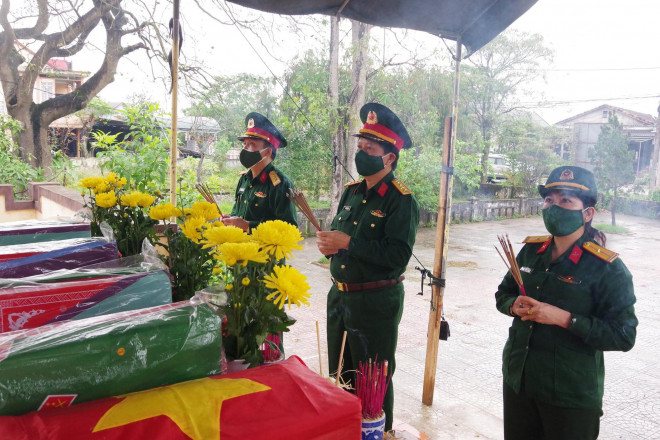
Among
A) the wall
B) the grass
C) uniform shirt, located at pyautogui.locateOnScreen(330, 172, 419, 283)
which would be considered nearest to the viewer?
uniform shirt, located at pyautogui.locateOnScreen(330, 172, 419, 283)

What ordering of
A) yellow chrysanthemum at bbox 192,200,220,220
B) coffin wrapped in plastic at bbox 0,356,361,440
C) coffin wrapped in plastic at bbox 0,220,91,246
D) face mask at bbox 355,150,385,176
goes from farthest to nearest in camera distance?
face mask at bbox 355,150,385,176 < coffin wrapped in plastic at bbox 0,220,91,246 < yellow chrysanthemum at bbox 192,200,220,220 < coffin wrapped in plastic at bbox 0,356,361,440

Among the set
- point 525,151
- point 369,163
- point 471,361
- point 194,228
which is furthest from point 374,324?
point 525,151

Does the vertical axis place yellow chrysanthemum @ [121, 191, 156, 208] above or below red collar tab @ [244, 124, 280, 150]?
below

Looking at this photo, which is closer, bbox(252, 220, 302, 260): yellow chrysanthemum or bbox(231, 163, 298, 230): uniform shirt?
bbox(252, 220, 302, 260): yellow chrysanthemum

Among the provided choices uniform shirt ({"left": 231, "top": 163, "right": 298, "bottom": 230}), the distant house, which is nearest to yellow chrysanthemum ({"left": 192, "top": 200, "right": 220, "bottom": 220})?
uniform shirt ({"left": 231, "top": 163, "right": 298, "bottom": 230})

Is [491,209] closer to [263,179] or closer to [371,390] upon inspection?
[263,179]

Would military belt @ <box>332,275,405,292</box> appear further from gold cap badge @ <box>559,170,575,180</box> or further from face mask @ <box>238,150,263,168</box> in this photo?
face mask @ <box>238,150,263,168</box>

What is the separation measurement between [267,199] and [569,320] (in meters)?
2.10

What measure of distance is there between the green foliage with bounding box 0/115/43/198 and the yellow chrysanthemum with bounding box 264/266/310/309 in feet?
24.4

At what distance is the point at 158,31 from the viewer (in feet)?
19.7

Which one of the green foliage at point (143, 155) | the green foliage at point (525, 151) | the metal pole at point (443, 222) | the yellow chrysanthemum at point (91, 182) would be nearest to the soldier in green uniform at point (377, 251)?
the metal pole at point (443, 222)

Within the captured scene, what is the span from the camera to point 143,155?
14.6 ft

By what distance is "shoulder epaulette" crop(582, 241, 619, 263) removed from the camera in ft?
6.04

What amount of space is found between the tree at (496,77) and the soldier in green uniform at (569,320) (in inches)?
445
